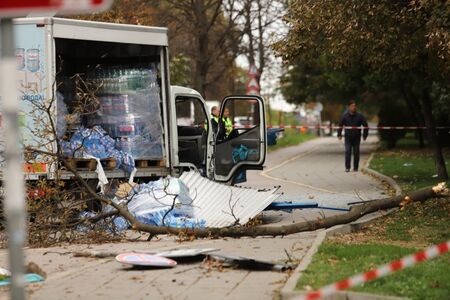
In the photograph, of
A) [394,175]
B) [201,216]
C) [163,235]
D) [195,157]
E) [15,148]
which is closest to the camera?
[15,148]

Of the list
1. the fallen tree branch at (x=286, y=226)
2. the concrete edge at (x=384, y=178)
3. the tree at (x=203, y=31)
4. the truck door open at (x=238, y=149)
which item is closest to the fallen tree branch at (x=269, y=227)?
the fallen tree branch at (x=286, y=226)

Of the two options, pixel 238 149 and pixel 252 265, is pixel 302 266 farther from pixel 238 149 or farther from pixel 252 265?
pixel 238 149

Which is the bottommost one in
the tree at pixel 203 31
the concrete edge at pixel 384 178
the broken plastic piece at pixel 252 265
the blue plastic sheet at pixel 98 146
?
the concrete edge at pixel 384 178

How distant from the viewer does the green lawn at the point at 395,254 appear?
7176 mm

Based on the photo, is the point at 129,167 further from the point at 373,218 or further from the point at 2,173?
the point at 373,218

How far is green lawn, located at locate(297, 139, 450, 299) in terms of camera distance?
718 cm

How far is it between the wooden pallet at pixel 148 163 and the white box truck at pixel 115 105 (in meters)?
0.02

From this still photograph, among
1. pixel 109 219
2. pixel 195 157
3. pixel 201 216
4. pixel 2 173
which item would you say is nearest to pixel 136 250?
pixel 109 219

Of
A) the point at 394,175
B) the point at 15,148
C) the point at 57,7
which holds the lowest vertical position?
the point at 394,175

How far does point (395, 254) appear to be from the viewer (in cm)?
875

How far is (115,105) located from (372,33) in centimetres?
448

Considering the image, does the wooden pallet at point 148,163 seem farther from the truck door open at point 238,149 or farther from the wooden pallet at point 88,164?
the truck door open at point 238,149

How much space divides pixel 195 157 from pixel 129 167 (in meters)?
2.06

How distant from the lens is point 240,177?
Result: 15250mm
